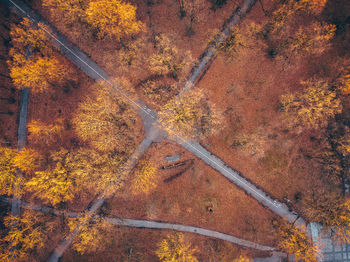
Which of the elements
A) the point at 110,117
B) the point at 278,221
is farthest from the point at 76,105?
the point at 278,221

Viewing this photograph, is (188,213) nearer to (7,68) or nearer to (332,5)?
(7,68)

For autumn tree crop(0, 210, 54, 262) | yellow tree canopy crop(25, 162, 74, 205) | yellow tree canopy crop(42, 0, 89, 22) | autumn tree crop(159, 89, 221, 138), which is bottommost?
autumn tree crop(0, 210, 54, 262)

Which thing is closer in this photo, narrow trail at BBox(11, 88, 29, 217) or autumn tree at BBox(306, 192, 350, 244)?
autumn tree at BBox(306, 192, 350, 244)

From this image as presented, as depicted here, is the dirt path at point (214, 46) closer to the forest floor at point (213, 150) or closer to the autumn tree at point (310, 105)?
the forest floor at point (213, 150)

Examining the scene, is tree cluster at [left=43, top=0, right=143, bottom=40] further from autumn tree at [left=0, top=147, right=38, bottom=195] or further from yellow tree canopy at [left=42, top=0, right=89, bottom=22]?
autumn tree at [left=0, top=147, right=38, bottom=195]

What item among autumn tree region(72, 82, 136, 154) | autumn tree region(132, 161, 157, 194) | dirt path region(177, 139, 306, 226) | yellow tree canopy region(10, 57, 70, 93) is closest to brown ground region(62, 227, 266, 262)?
autumn tree region(132, 161, 157, 194)
